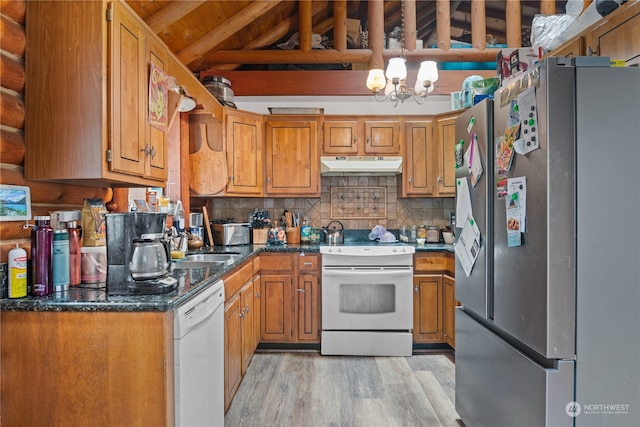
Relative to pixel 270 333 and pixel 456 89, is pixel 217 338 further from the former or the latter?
pixel 456 89

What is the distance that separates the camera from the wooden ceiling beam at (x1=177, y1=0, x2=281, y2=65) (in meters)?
3.11

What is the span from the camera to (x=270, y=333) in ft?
10.5

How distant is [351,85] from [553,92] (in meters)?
2.74

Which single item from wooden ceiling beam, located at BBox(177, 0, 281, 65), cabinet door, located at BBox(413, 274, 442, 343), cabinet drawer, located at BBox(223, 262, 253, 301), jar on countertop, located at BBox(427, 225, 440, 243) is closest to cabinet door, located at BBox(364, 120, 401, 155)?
jar on countertop, located at BBox(427, 225, 440, 243)

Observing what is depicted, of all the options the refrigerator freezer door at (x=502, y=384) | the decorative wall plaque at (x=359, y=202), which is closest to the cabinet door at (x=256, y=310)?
the decorative wall plaque at (x=359, y=202)

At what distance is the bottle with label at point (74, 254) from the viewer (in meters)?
1.51

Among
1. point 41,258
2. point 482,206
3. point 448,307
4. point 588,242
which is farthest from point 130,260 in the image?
point 448,307

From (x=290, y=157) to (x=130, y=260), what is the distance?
2.30m

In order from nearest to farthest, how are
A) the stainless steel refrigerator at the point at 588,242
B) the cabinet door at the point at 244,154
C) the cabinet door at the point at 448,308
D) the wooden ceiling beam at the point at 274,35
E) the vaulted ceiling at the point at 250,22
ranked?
the stainless steel refrigerator at the point at 588,242
the vaulted ceiling at the point at 250,22
the cabinet door at the point at 448,308
the cabinet door at the point at 244,154
the wooden ceiling beam at the point at 274,35

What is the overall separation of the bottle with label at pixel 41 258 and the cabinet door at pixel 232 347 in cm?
92

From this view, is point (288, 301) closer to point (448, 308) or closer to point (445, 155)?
point (448, 308)

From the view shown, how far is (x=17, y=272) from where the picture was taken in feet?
4.37

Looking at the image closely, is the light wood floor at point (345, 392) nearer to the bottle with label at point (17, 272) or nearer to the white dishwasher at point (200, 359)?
the white dishwasher at point (200, 359)

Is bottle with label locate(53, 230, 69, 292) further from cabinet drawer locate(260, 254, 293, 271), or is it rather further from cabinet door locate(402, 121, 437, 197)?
cabinet door locate(402, 121, 437, 197)
